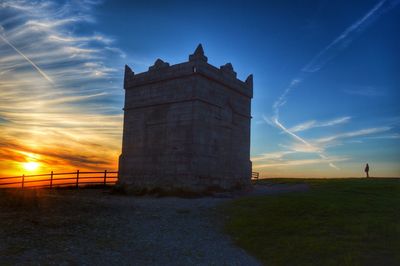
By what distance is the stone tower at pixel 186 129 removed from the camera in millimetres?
26922

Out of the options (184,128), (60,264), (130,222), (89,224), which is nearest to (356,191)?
(184,128)

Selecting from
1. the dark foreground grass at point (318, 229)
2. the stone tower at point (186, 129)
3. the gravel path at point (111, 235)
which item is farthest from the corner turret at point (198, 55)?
the gravel path at point (111, 235)

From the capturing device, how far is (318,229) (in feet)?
51.6

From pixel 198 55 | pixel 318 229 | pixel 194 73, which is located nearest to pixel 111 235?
pixel 318 229

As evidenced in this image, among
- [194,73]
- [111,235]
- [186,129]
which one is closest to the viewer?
[111,235]

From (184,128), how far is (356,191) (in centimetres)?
1252

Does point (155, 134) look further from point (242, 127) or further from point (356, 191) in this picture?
point (356, 191)

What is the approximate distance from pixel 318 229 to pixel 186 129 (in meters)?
13.3

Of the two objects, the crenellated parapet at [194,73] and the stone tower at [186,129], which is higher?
the crenellated parapet at [194,73]

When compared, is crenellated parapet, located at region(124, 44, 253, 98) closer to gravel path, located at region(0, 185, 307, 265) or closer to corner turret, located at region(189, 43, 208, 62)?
corner turret, located at region(189, 43, 208, 62)

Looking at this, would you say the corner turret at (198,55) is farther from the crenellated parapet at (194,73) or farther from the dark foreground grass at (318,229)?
the dark foreground grass at (318,229)

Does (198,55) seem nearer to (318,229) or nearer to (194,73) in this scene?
(194,73)

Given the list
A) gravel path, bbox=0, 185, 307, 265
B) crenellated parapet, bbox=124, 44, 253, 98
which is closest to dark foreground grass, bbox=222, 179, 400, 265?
gravel path, bbox=0, 185, 307, 265

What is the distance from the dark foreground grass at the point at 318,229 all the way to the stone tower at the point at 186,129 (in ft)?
19.5
